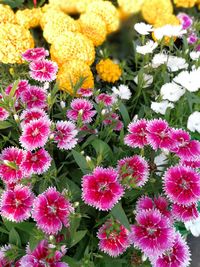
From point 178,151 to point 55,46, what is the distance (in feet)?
2.30

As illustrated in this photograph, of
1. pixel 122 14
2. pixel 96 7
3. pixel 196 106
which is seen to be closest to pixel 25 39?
pixel 96 7

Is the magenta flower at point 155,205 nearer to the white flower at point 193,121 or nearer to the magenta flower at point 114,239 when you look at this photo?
the magenta flower at point 114,239

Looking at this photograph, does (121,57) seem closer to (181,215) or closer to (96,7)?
(96,7)

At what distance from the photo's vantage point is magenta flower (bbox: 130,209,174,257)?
2.96ft

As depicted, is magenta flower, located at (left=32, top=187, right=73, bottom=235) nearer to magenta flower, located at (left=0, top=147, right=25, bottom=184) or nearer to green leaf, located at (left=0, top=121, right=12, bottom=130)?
magenta flower, located at (left=0, top=147, right=25, bottom=184)

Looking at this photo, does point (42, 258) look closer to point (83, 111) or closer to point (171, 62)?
point (83, 111)

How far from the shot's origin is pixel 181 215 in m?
0.96

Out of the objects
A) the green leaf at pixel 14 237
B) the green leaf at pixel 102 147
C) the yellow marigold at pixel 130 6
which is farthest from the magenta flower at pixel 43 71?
the yellow marigold at pixel 130 6

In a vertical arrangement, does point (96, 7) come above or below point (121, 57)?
above

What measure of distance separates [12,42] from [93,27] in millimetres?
346

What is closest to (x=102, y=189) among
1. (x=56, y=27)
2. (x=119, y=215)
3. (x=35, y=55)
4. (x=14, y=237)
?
(x=119, y=215)

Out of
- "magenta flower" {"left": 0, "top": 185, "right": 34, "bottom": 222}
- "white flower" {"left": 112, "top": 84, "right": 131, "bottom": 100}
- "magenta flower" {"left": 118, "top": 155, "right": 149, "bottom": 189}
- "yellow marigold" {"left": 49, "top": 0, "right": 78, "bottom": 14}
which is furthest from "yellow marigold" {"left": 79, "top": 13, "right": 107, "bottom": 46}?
"magenta flower" {"left": 0, "top": 185, "right": 34, "bottom": 222}

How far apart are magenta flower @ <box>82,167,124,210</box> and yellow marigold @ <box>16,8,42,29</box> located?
35.4 inches

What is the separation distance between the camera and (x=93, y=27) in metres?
1.57
